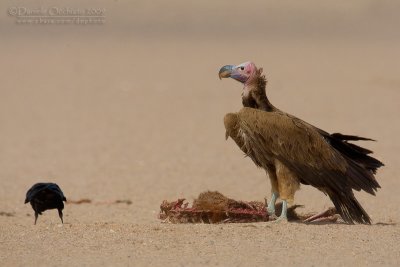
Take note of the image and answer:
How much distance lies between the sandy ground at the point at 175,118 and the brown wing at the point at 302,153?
37 centimetres

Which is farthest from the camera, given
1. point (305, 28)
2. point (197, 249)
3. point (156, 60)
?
point (305, 28)

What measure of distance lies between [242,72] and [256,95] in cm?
30

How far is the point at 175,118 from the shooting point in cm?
2217

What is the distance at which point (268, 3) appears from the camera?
4931 cm

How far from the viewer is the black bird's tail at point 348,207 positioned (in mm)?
9586

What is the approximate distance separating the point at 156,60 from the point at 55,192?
2432 cm

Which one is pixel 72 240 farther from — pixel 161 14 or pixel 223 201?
pixel 161 14

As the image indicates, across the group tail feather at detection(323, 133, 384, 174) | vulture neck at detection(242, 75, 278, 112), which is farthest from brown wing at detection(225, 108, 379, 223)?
vulture neck at detection(242, 75, 278, 112)

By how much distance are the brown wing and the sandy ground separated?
1.20 feet

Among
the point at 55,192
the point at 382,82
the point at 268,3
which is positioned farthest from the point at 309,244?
the point at 268,3

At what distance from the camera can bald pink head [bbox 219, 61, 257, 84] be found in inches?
389

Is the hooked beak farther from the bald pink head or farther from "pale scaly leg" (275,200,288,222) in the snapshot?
"pale scaly leg" (275,200,288,222)

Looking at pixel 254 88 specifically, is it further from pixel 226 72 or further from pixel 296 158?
pixel 296 158

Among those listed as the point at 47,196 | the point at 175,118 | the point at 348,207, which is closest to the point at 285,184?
the point at 348,207
